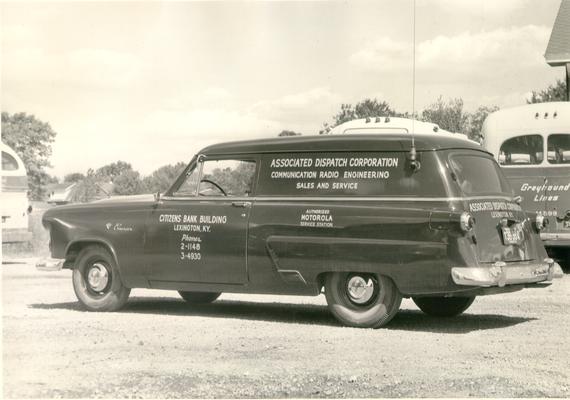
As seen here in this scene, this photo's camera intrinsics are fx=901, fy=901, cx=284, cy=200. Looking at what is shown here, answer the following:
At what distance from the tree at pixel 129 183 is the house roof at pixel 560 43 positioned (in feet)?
56.3

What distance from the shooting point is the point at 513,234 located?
834cm

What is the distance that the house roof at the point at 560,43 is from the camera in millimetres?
30438

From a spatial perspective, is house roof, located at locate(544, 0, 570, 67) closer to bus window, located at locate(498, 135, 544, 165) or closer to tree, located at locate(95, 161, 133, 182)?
tree, located at locate(95, 161, 133, 182)

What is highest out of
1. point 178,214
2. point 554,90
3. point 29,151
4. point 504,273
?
point 554,90

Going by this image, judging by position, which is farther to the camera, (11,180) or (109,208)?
(11,180)

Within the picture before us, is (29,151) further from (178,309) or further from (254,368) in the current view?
(254,368)

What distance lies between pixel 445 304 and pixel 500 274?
1.45 metres

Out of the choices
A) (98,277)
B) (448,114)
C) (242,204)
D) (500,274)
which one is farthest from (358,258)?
(448,114)

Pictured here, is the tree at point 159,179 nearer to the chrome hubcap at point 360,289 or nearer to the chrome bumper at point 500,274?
the chrome hubcap at point 360,289

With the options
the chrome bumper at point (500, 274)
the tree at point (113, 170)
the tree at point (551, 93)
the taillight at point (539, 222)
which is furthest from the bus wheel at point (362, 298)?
the tree at point (551, 93)

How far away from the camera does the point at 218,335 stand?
778 centimetres

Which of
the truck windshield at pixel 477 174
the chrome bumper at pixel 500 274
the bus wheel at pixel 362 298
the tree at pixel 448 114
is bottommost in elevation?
the bus wheel at pixel 362 298

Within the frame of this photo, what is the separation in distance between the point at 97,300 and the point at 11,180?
8842mm

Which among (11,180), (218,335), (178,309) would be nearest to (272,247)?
(218,335)
